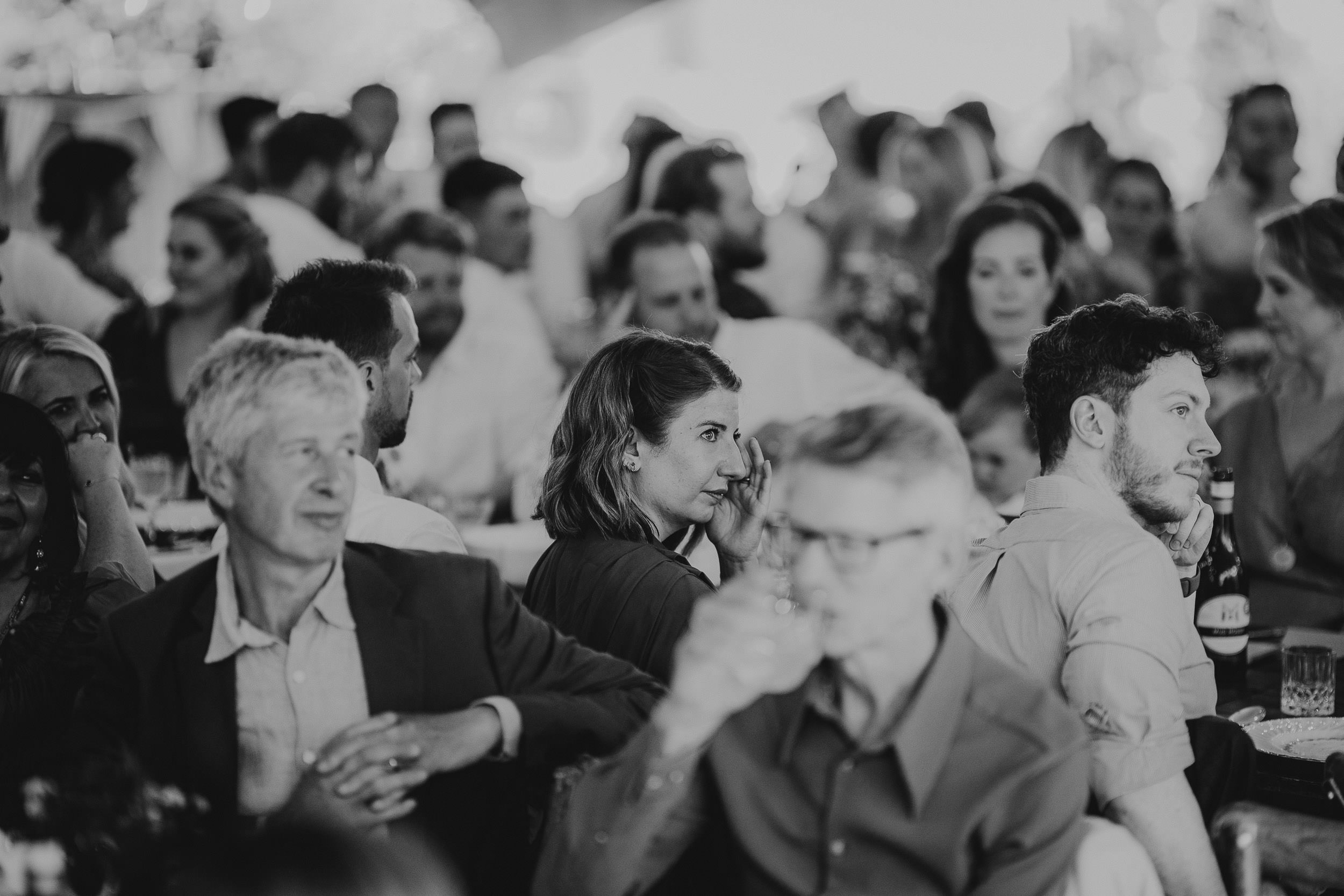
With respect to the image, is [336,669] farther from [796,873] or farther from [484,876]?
[796,873]

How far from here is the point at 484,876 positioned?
1.95 metres

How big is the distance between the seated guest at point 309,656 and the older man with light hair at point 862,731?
20 cm

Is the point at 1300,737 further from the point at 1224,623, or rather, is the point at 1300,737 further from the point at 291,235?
the point at 291,235

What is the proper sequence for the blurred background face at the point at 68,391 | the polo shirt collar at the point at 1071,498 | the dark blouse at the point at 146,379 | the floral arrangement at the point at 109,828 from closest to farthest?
1. the floral arrangement at the point at 109,828
2. the polo shirt collar at the point at 1071,498
3. the blurred background face at the point at 68,391
4. the dark blouse at the point at 146,379

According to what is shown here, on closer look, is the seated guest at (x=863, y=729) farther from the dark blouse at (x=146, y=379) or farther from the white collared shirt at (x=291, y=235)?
the white collared shirt at (x=291, y=235)

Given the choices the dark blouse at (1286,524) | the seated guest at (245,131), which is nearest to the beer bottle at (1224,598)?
the dark blouse at (1286,524)

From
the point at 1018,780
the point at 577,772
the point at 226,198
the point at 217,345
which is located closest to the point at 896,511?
the point at 1018,780

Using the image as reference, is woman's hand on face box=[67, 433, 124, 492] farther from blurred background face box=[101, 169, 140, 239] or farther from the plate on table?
blurred background face box=[101, 169, 140, 239]

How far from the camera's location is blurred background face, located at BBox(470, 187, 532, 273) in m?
6.43

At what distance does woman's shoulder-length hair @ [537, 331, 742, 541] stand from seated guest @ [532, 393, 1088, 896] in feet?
2.80

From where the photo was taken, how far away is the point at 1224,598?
2826mm

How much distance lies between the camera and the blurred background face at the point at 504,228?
643 cm

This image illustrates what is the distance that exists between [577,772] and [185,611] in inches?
21.5

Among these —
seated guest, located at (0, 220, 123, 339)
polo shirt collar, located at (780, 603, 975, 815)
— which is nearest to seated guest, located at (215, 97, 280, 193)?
seated guest, located at (0, 220, 123, 339)
